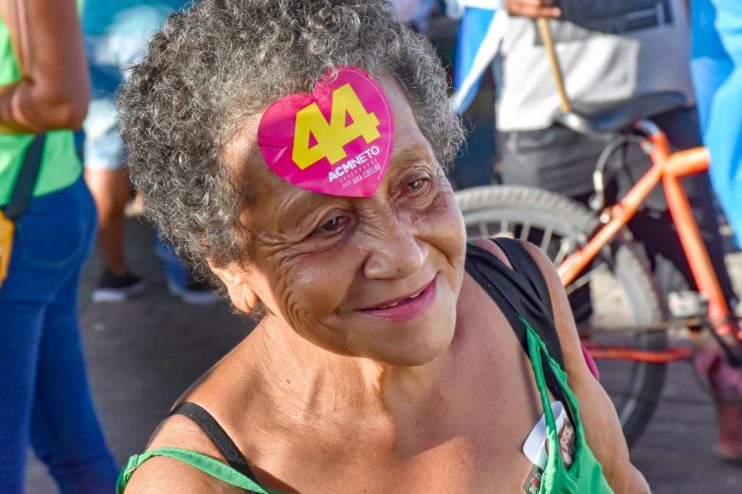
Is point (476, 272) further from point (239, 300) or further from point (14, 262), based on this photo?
point (14, 262)

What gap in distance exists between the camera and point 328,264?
165 centimetres

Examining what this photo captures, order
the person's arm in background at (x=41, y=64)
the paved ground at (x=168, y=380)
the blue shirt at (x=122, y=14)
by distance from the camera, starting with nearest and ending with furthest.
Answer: the person's arm in background at (x=41, y=64)
the paved ground at (x=168, y=380)
the blue shirt at (x=122, y=14)

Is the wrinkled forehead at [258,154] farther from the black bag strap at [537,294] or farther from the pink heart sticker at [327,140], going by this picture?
the black bag strap at [537,294]

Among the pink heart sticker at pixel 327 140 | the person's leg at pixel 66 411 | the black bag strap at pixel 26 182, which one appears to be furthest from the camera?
the person's leg at pixel 66 411

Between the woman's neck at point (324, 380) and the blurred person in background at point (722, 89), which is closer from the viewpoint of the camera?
the woman's neck at point (324, 380)

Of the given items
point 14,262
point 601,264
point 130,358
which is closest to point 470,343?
point 14,262

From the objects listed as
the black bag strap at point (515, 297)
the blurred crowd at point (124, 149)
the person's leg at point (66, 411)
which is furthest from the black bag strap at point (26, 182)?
the black bag strap at point (515, 297)

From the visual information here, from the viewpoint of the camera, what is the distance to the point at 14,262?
281 centimetres

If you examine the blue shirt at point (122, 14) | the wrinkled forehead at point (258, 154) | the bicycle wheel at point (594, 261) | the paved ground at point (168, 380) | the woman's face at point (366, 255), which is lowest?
the paved ground at point (168, 380)

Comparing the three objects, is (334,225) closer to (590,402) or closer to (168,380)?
(590,402)

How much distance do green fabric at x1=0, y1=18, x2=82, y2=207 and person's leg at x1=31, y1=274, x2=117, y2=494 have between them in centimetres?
30

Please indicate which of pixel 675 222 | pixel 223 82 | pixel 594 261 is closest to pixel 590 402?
pixel 223 82

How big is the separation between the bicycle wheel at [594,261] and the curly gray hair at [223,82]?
221 cm

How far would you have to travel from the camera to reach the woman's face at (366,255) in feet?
5.37
